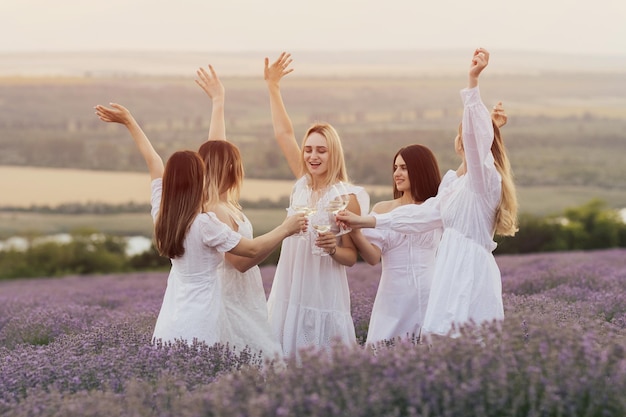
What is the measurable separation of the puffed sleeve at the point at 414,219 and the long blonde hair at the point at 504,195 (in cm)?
33

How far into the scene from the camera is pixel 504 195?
185 inches

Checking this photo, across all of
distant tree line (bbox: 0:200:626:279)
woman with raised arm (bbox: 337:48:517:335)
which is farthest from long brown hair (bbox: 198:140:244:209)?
distant tree line (bbox: 0:200:626:279)

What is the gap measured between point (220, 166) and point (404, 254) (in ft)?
3.82

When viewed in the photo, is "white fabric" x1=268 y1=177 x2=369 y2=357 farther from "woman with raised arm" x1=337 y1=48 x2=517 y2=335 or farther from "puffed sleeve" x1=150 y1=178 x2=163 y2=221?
"woman with raised arm" x1=337 y1=48 x2=517 y2=335

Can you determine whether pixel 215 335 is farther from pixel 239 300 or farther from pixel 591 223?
pixel 591 223

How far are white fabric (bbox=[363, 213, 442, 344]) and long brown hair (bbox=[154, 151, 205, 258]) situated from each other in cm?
109

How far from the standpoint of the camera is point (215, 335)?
5.12 metres

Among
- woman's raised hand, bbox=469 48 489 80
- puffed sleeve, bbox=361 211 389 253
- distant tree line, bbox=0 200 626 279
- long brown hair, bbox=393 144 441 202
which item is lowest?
distant tree line, bbox=0 200 626 279

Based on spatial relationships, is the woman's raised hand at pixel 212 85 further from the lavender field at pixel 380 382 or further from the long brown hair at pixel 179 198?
the lavender field at pixel 380 382

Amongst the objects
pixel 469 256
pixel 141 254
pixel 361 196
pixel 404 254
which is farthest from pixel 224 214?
pixel 141 254

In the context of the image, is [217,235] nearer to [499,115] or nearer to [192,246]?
[192,246]

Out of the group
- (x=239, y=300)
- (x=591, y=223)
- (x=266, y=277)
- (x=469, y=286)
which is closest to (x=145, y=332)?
(x=239, y=300)

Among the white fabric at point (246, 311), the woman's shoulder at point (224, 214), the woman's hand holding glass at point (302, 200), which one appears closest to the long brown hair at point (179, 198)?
the woman's shoulder at point (224, 214)

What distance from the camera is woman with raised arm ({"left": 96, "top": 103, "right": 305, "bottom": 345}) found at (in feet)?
16.3
